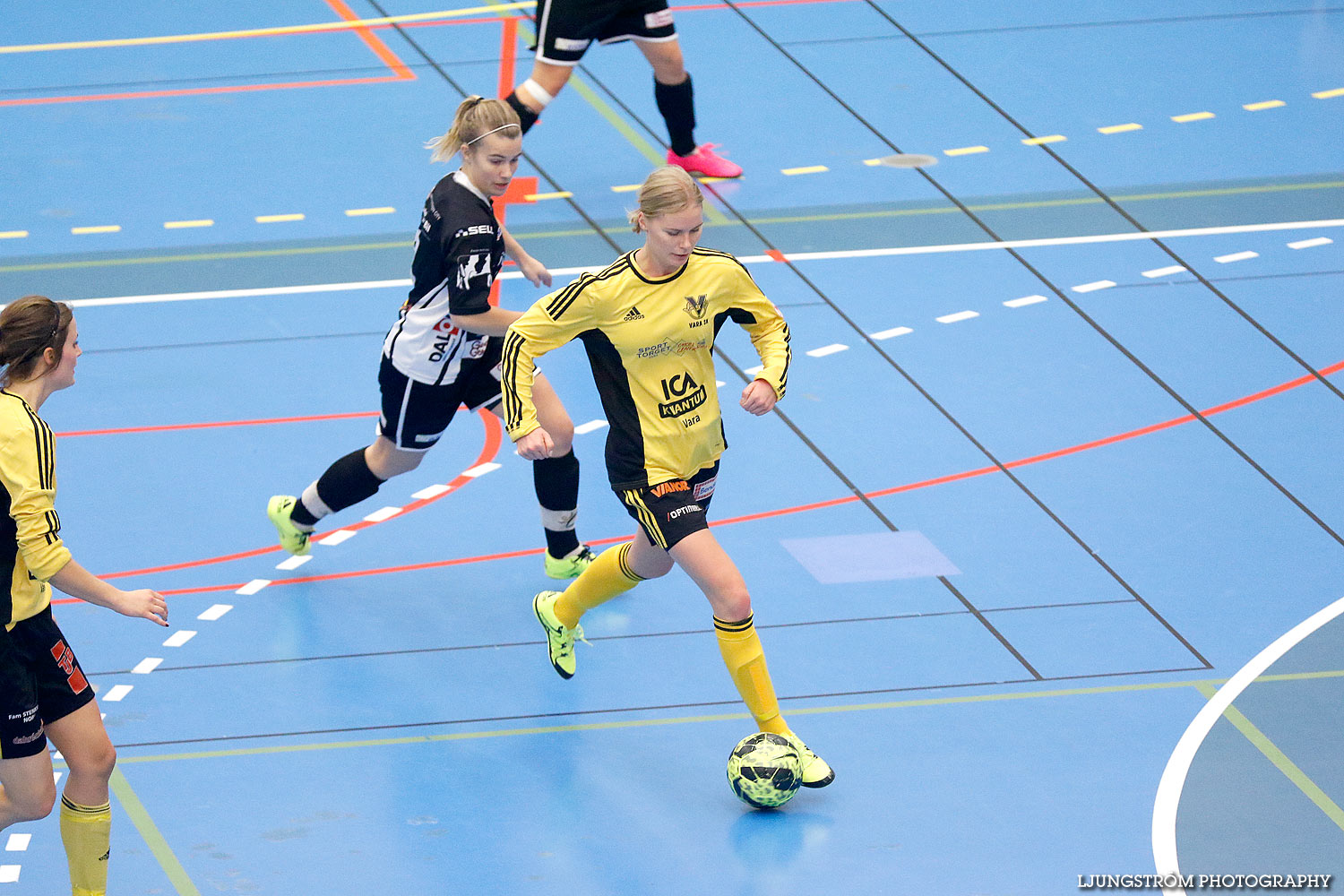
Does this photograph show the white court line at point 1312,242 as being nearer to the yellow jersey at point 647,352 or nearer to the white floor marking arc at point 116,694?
the yellow jersey at point 647,352

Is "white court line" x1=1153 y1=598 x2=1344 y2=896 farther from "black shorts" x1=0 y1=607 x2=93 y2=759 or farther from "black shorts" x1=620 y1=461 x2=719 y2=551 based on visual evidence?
"black shorts" x1=0 y1=607 x2=93 y2=759

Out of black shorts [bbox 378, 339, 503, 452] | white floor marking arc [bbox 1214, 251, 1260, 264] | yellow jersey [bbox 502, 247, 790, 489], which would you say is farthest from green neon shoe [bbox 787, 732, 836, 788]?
white floor marking arc [bbox 1214, 251, 1260, 264]

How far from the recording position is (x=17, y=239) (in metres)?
8.80

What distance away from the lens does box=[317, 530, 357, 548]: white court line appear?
645 cm

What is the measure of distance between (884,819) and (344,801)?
159 cm

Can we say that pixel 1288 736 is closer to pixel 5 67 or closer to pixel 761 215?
pixel 761 215

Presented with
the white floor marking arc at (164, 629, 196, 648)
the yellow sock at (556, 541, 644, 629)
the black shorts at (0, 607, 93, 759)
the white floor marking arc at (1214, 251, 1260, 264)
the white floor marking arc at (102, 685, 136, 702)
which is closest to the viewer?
the black shorts at (0, 607, 93, 759)

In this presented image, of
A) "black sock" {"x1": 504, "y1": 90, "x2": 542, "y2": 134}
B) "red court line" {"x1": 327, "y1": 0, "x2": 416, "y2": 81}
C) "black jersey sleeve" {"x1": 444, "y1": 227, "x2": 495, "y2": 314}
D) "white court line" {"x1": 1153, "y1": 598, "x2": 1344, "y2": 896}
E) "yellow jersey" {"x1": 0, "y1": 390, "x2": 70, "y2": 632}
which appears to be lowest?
"red court line" {"x1": 327, "y1": 0, "x2": 416, "y2": 81}

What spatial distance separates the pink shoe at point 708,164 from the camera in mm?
9562

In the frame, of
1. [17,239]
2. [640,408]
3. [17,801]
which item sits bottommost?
[17,239]

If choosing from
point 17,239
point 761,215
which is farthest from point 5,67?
point 761,215

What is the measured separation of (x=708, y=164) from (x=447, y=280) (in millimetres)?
4259

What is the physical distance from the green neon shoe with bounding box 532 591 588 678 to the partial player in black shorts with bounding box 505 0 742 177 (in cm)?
413

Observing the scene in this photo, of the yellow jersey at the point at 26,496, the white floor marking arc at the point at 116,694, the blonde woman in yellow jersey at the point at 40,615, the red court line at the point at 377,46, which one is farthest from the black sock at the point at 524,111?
the yellow jersey at the point at 26,496
